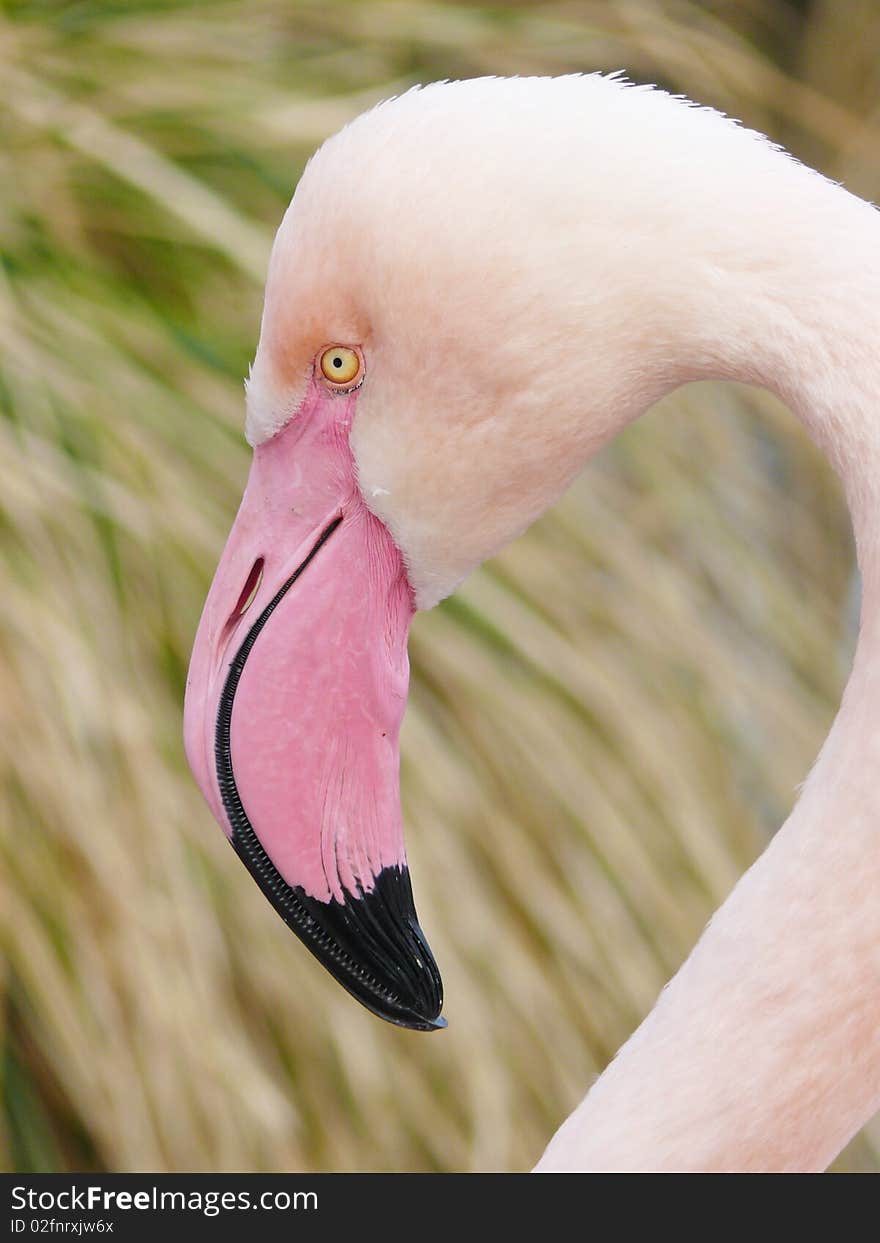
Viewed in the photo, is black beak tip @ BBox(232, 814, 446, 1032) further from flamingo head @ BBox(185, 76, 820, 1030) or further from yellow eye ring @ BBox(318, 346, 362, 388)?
yellow eye ring @ BBox(318, 346, 362, 388)

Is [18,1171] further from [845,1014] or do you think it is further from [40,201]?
[40,201]

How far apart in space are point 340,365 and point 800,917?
0.45 metres

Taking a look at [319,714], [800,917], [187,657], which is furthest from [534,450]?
[187,657]

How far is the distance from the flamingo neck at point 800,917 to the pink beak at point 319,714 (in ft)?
0.59

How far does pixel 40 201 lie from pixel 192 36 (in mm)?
A: 340

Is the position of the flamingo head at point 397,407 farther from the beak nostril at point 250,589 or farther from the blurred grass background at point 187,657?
the blurred grass background at point 187,657

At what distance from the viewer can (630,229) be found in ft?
2.38

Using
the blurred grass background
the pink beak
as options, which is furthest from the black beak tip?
the blurred grass background

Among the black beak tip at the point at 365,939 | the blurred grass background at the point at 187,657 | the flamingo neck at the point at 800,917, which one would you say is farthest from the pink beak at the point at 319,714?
the blurred grass background at the point at 187,657

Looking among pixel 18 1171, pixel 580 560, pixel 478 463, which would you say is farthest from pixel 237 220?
pixel 18 1171

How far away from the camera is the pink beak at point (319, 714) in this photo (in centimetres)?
86

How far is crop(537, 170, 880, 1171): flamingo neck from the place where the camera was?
0.71 metres

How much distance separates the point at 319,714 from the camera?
878 mm

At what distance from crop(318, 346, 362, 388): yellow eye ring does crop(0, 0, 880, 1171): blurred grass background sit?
0.76 m
